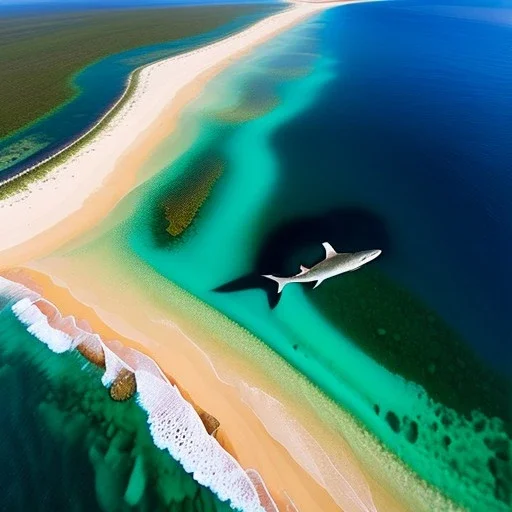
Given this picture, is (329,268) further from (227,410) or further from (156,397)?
(156,397)

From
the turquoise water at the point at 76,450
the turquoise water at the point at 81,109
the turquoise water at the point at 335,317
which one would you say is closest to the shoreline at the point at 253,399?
the turquoise water at the point at 335,317

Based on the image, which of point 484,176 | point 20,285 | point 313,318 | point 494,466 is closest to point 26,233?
point 20,285

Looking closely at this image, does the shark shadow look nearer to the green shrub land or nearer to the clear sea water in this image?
the clear sea water

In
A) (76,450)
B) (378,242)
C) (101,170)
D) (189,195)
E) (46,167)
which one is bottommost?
(378,242)

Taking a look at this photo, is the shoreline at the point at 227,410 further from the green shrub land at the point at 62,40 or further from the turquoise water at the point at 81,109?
the green shrub land at the point at 62,40

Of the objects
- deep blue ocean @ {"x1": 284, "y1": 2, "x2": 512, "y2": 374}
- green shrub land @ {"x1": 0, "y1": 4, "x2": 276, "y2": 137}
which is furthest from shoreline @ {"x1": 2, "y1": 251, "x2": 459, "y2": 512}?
green shrub land @ {"x1": 0, "y1": 4, "x2": 276, "y2": 137}

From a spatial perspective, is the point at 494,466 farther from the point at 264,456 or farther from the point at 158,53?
the point at 158,53

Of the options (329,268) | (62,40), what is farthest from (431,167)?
(62,40)
